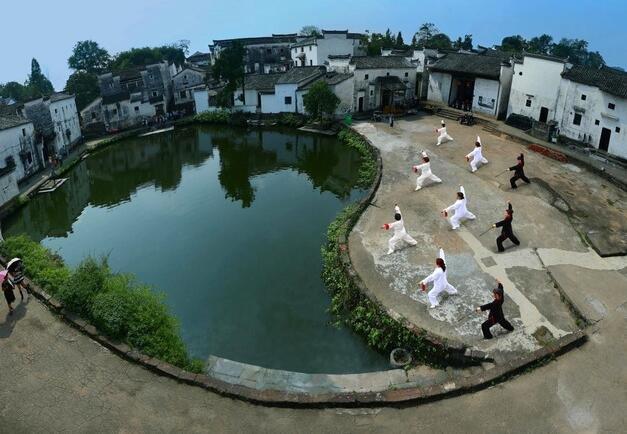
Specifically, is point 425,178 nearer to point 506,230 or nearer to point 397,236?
point 397,236

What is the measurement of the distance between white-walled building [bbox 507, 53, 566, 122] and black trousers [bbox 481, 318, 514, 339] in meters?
19.2

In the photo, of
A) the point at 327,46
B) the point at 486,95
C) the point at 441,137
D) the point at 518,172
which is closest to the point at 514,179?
the point at 518,172

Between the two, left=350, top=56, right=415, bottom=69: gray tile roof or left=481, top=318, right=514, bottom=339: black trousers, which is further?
left=350, top=56, right=415, bottom=69: gray tile roof

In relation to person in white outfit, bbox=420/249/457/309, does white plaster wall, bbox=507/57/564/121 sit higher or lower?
higher

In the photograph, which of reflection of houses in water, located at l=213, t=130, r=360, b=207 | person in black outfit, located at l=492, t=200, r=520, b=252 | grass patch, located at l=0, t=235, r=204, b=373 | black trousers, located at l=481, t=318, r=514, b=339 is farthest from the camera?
reflection of houses in water, located at l=213, t=130, r=360, b=207

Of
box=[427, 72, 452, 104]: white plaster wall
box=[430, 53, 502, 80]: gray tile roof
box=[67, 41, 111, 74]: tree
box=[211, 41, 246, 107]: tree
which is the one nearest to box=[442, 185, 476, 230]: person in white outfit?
box=[430, 53, 502, 80]: gray tile roof

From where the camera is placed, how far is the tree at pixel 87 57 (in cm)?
5947

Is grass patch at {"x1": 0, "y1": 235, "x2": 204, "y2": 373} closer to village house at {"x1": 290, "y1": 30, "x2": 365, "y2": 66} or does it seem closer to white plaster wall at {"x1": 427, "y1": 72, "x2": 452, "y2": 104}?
white plaster wall at {"x1": 427, "y1": 72, "x2": 452, "y2": 104}

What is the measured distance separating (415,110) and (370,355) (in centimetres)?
2507

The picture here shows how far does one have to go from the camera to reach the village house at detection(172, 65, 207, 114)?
135ft

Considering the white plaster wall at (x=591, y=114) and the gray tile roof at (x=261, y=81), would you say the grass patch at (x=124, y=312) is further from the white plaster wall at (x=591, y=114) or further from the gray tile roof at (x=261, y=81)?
the gray tile roof at (x=261, y=81)

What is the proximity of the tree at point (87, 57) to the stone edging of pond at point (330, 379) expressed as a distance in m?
56.3

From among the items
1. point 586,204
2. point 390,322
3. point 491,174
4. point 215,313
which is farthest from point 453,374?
point 491,174

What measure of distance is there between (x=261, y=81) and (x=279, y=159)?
12.0m
